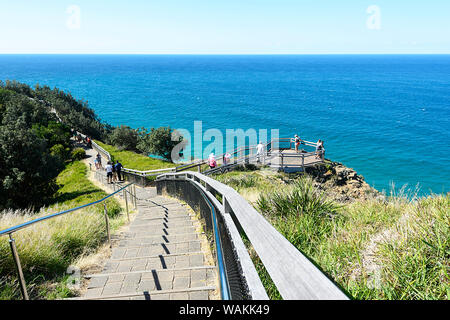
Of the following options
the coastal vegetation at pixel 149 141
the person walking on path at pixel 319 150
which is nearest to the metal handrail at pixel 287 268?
the person walking on path at pixel 319 150

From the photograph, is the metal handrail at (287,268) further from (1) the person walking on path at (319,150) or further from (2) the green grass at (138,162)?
(2) the green grass at (138,162)

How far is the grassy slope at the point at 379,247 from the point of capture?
2605 mm

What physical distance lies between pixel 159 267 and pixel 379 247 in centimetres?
316

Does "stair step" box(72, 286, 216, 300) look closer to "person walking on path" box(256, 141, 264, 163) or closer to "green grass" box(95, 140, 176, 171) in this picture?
"person walking on path" box(256, 141, 264, 163)

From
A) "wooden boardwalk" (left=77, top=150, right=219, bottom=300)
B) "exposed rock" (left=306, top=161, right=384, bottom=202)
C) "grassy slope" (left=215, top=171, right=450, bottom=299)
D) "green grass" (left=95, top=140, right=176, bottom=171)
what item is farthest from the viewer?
"green grass" (left=95, top=140, right=176, bottom=171)

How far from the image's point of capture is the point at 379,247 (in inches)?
124

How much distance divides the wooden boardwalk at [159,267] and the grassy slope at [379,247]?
Answer: 1138 millimetres

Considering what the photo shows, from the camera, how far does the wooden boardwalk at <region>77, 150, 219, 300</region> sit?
12.0ft

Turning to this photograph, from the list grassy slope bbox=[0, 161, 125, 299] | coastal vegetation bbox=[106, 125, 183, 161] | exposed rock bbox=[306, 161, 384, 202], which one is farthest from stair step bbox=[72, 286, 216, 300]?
coastal vegetation bbox=[106, 125, 183, 161]

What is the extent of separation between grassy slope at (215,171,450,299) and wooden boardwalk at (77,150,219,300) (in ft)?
3.73

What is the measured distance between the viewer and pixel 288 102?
80.5m
